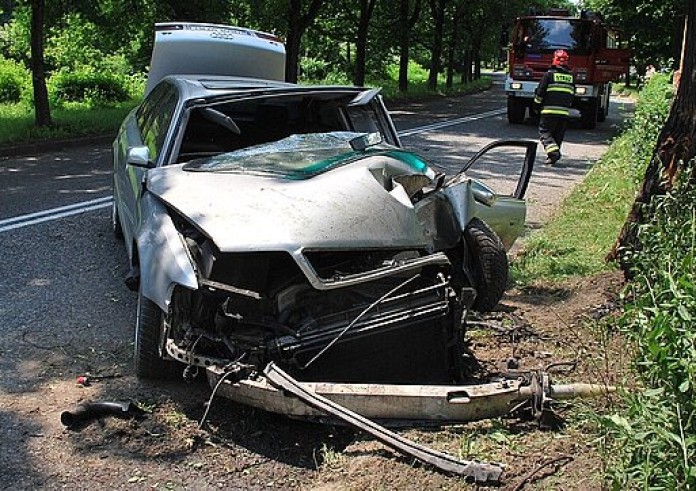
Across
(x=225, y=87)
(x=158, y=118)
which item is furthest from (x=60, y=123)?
(x=225, y=87)

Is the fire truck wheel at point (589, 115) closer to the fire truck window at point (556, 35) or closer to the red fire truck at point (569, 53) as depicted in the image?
the red fire truck at point (569, 53)

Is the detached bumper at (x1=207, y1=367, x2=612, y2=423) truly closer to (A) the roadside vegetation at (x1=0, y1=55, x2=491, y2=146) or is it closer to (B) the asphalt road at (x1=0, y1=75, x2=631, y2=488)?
(B) the asphalt road at (x1=0, y1=75, x2=631, y2=488)

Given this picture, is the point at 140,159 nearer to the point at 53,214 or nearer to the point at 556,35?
the point at 53,214

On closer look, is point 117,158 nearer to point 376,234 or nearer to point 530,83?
point 376,234

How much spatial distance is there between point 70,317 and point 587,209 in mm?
6567

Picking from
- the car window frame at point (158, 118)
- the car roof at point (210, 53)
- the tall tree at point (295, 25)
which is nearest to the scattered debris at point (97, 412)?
the car window frame at point (158, 118)

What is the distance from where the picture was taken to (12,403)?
4180 millimetres

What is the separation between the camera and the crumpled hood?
13.3ft

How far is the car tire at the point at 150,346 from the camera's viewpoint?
4.29 m

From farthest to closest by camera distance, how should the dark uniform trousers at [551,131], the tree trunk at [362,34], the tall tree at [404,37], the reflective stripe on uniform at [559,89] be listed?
the tall tree at [404,37], the tree trunk at [362,34], the reflective stripe on uniform at [559,89], the dark uniform trousers at [551,131]

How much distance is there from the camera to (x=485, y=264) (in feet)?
17.8

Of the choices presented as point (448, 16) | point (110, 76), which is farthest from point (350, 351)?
point (448, 16)

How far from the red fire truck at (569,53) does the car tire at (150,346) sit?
1713 centimetres

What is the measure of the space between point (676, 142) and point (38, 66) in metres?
12.3
